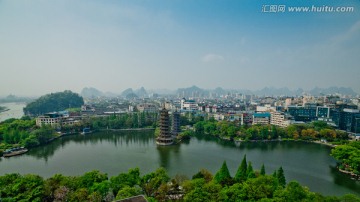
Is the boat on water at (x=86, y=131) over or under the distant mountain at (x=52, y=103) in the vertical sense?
under

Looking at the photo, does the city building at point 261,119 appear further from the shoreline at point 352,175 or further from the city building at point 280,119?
the shoreline at point 352,175

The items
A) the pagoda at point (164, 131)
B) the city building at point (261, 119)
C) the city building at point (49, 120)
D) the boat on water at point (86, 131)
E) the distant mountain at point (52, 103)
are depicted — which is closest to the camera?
the pagoda at point (164, 131)

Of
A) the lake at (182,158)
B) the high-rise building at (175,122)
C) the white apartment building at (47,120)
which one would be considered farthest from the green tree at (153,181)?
the white apartment building at (47,120)

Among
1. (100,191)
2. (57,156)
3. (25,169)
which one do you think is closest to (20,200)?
(100,191)

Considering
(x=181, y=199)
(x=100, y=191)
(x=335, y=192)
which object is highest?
(x=100, y=191)

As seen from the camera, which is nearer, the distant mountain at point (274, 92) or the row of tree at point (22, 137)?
the row of tree at point (22, 137)

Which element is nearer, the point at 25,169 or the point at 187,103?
the point at 25,169

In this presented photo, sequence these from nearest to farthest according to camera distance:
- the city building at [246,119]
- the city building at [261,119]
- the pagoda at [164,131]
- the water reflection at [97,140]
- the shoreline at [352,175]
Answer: the shoreline at [352,175] → the water reflection at [97,140] → the pagoda at [164,131] → the city building at [261,119] → the city building at [246,119]

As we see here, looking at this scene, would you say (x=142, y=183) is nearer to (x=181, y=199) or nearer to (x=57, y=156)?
(x=181, y=199)
